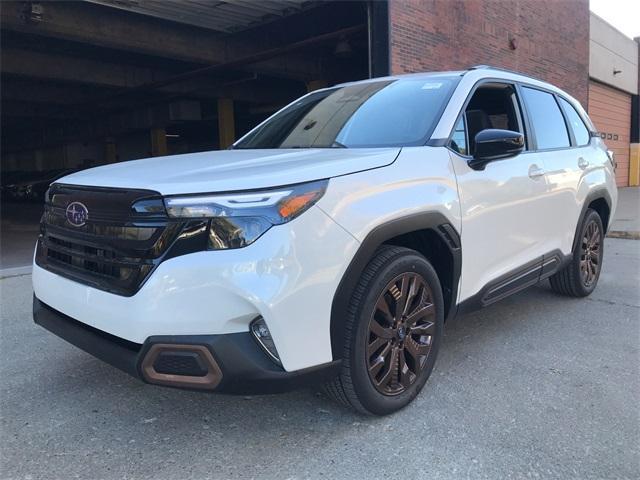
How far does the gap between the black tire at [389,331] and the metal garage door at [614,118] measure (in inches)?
777

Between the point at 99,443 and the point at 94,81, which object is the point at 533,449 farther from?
the point at 94,81

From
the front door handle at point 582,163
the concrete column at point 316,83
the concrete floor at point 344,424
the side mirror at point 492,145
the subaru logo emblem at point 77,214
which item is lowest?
the concrete floor at point 344,424

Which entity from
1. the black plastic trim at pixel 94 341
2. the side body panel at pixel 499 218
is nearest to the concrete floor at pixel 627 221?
the side body panel at pixel 499 218

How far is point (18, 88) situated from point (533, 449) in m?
21.5

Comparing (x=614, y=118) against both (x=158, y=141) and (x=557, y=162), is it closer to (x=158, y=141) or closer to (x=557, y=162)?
(x=158, y=141)

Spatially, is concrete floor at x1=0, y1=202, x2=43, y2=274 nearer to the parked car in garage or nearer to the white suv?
the white suv

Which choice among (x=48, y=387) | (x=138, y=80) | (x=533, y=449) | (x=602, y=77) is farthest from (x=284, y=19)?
(x=602, y=77)

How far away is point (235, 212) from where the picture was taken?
2277 mm

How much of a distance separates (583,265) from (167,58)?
13.4m

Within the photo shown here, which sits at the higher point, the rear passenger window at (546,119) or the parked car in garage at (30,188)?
the rear passenger window at (546,119)

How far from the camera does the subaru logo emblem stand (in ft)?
8.63

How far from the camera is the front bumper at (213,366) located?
7.29 feet

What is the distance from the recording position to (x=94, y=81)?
1692 cm

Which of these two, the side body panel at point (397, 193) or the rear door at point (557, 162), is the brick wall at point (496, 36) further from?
the side body panel at point (397, 193)
